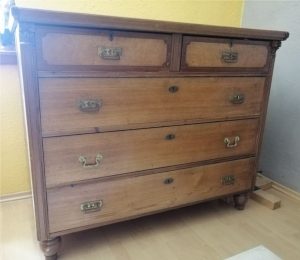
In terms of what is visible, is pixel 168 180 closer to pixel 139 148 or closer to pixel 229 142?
pixel 139 148

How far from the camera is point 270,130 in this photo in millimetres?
A: 1796

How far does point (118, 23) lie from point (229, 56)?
1.69ft

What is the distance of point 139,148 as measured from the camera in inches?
43.4

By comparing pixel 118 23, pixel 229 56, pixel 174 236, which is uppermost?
pixel 118 23

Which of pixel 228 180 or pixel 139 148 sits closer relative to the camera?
pixel 139 148

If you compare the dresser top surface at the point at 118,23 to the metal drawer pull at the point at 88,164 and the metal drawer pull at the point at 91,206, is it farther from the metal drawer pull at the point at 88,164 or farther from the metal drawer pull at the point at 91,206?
the metal drawer pull at the point at 91,206

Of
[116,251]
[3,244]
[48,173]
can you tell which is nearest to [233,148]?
[116,251]

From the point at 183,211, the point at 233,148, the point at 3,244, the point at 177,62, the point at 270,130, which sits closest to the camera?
the point at 177,62

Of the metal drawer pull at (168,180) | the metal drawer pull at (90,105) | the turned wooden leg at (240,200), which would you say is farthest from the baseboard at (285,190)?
the metal drawer pull at (90,105)

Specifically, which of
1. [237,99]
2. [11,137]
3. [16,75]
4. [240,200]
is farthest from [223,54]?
[11,137]

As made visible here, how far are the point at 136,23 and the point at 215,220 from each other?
102cm

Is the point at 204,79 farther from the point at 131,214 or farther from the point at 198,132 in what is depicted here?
the point at 131,214

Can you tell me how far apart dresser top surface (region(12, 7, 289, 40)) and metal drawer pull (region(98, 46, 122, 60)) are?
69 mm

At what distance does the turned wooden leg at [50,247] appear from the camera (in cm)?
106
